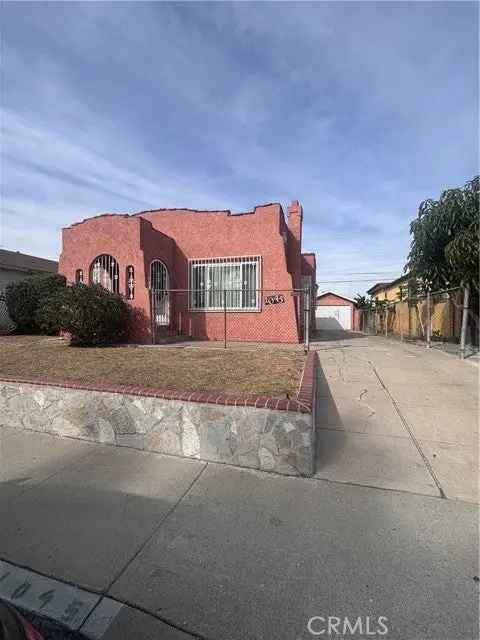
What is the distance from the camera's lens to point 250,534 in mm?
2395

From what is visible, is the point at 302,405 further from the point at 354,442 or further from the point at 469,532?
the point at 469,532

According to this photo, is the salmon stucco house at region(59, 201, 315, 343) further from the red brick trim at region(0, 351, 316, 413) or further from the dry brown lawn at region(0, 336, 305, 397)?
the red brick trim at region(0, 351, 316, 413)

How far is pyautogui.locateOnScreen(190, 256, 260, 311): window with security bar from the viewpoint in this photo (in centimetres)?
1155

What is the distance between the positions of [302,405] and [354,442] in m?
1.14

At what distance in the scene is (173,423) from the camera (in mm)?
3645

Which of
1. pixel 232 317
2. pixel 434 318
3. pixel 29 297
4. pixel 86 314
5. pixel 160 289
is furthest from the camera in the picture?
pixel 434 318

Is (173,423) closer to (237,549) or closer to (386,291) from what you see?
(237,549)

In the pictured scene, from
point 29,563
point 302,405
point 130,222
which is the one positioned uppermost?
point 130,222

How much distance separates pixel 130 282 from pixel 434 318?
13657 millimetres

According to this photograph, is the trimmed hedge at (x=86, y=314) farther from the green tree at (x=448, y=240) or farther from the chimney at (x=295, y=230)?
the green tree at (x=448, y=240)

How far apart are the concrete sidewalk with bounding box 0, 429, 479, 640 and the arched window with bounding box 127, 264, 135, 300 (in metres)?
7.41

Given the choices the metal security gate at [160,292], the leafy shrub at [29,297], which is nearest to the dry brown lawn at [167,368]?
the metal security gate at [160,292]

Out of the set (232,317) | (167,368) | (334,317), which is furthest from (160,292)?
(334,317)

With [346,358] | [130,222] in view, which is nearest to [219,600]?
[346,358]
